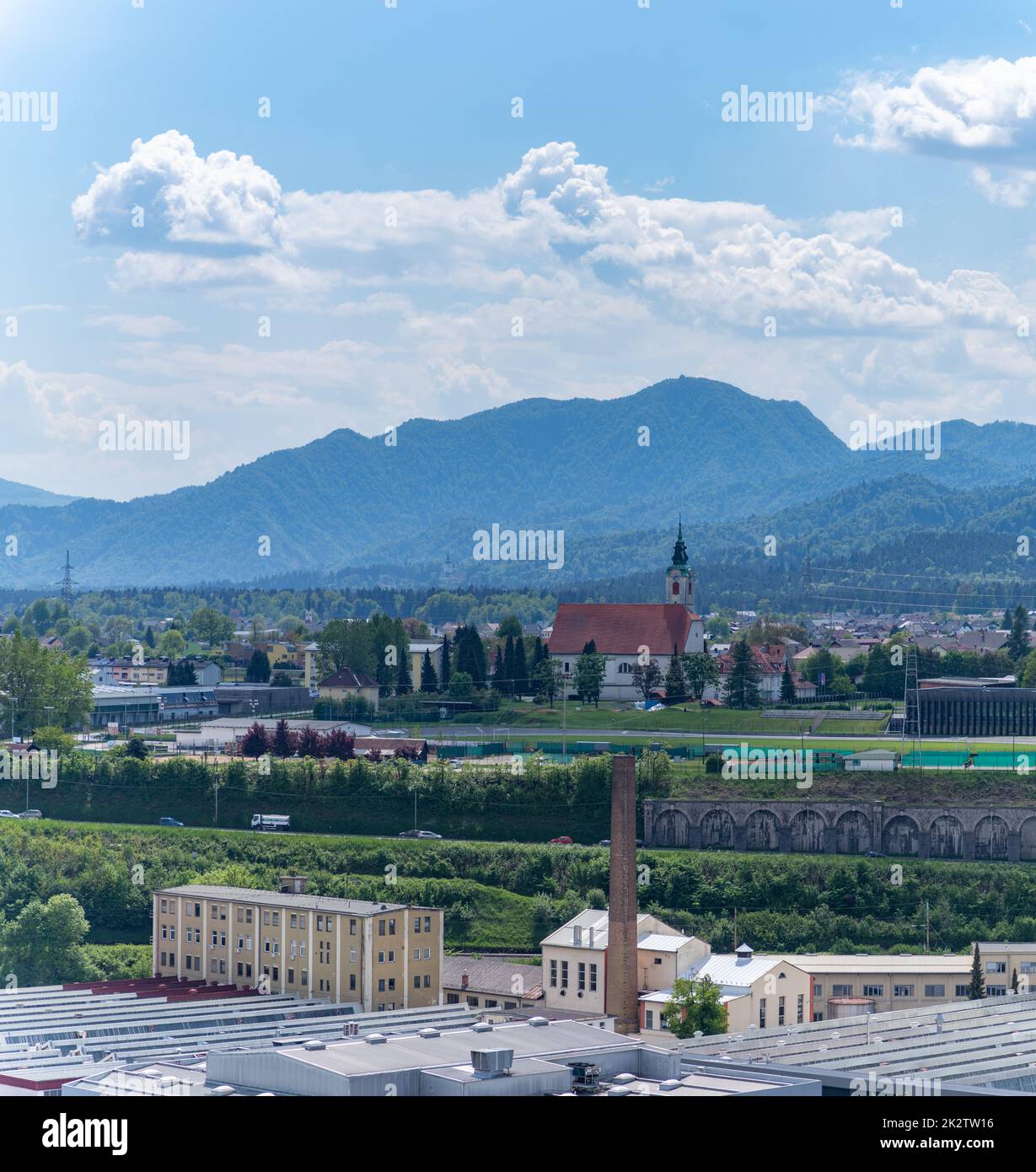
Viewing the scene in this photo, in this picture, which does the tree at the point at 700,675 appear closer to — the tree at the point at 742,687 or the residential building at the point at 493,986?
the tree at the point at 742,687

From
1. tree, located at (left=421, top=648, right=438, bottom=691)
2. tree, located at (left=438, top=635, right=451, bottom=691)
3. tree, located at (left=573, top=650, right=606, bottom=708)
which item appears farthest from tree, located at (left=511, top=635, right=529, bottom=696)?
tree, located at (left=421, top=648, right=438, bottom=691)

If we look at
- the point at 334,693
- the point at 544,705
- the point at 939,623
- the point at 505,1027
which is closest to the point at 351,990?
the point at 505,1027

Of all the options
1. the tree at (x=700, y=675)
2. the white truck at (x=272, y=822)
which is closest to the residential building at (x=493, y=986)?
the white truck at (x=272, y=822)

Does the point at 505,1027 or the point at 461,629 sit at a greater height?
the point at 461,629

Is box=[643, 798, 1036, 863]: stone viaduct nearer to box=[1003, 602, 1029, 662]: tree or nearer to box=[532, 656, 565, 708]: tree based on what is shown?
box=[532, 656, 565, 708]: tree

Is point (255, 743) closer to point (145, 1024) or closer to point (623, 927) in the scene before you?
point (623, 927)

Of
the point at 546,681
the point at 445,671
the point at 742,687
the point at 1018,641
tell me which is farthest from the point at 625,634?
the point at 1018,641
